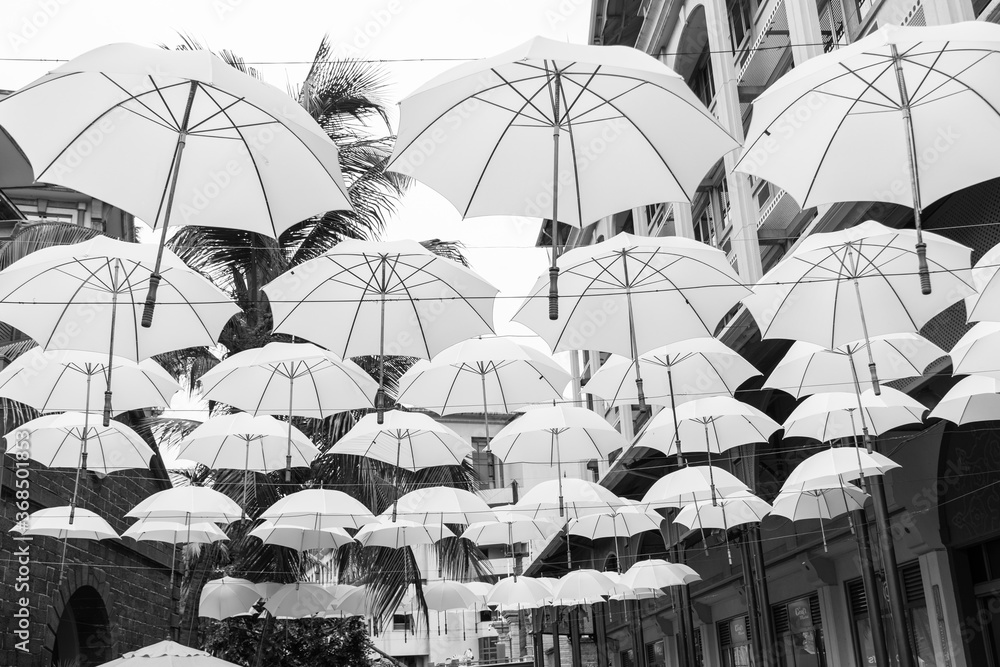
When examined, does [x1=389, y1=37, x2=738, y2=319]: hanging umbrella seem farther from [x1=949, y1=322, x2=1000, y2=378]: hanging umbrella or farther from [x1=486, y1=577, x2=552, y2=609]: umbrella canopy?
[x1=486, y1=577, x2=552, y2=609]: umbrella canopy

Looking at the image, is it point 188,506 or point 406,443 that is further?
point 406,443

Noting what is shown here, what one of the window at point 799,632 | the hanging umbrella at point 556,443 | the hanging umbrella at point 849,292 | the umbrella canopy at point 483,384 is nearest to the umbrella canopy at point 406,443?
the umbrella canopy at point 483,384

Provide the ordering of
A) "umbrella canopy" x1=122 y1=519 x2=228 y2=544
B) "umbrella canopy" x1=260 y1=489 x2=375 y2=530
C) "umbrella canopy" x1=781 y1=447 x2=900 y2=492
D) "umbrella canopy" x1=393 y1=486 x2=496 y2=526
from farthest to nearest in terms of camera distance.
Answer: "umbrella canopy" x1=122 y1=519 x2=228 y2=544 < "umbrella canopy" x1=393 y1=486 x2=496 y2=526 < "umbrella canopy" x1=260 y1=489 x2=375 y2=530 < "umbrella canopy" x1=781 y1=447 x2=900 y2=492

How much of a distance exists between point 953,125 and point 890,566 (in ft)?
21.7

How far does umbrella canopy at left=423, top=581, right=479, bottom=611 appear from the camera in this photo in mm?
22438

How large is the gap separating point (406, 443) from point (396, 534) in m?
2.83

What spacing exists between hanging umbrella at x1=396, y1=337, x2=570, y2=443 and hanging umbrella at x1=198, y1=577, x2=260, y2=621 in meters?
6.21

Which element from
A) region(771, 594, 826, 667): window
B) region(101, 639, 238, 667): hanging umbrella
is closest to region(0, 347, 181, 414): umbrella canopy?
region(101, 639, 238, 667): hanging umbrella

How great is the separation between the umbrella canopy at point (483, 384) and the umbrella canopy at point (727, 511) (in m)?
3.80

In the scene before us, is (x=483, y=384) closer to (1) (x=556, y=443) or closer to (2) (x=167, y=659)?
(1) (x=556, y=443)

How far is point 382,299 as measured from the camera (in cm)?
1091

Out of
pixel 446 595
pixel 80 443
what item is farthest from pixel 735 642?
pixel 80 443

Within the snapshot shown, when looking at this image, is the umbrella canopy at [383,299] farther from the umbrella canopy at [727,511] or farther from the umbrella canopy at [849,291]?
the umbrella canopy at [727,511]

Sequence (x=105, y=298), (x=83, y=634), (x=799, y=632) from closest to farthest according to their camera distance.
A: (x=105, y=298) → (x=83, y=634) → (x=799, y=632)
